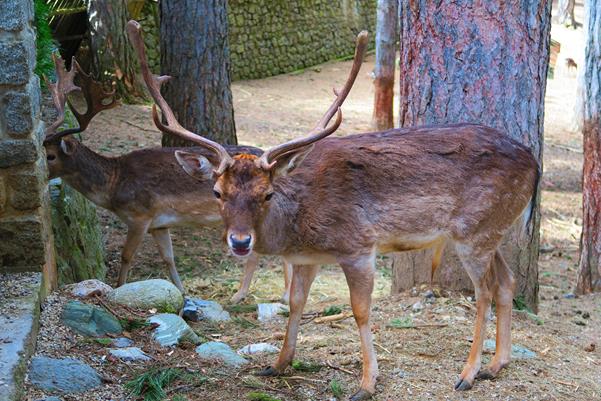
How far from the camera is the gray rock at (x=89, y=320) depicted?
19.8 ft

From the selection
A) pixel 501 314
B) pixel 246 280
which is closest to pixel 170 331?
pixel 501 314

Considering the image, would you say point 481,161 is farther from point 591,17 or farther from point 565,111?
point 565,111

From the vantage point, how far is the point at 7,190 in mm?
6023

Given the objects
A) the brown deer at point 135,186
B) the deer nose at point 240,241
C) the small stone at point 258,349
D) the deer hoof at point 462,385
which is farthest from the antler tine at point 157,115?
the brown deer at point 135,186

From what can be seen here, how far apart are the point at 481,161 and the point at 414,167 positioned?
455 mm

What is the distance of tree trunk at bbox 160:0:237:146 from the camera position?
1048 centimetres

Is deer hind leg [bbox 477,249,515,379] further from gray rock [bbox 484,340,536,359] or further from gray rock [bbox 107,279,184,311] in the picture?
gray rock [bbox 107,279,184,311]

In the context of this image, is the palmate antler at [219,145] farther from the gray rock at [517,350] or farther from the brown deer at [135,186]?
the brown deer at [135,186]

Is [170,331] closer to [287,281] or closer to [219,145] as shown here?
[219,145]

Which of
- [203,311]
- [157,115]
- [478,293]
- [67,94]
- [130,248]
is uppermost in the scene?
[157,115]

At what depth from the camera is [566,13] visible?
27.7 metres

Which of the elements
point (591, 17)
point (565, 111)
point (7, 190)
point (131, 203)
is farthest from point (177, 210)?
point (565, 111)

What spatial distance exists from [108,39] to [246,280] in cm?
742

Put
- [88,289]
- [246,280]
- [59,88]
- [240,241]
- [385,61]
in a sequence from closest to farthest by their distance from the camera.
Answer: [240,241], [88,289], [59,88], [246,280], [385,61]
